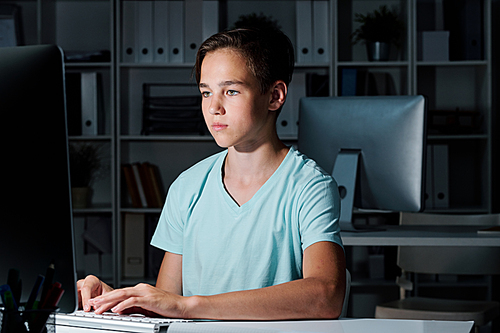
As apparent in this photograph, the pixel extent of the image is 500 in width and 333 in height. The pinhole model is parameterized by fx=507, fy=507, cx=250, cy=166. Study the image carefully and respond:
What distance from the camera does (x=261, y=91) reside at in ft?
3.43

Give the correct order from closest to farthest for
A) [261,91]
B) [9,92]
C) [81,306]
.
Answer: [9,92], [81,306], [261,91]

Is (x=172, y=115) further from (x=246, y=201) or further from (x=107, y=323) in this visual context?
(x=107, y=323)

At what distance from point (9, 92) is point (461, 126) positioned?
2.63 meters

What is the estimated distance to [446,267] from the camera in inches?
88.0

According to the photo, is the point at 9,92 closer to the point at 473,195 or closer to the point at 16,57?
the point at 16,57

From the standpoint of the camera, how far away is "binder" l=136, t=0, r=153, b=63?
2807 millimetres

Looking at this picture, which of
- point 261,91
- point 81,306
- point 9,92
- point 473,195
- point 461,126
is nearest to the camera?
point 9,92

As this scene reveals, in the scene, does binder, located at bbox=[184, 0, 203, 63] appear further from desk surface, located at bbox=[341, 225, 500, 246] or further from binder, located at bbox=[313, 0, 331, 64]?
desk surface, located at bbox=[341, 225, 500, 246]

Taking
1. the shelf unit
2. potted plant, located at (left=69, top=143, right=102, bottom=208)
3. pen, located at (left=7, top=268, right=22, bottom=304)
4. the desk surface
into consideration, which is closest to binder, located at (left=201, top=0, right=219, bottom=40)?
the shelf unit

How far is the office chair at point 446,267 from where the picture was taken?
1982mm

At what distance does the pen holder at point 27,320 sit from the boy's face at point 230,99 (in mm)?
485

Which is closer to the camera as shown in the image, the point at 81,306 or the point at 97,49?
the point at 81,306

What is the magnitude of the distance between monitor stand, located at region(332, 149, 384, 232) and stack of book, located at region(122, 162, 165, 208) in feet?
4.54

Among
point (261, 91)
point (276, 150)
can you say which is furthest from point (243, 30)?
point (276, 150)
